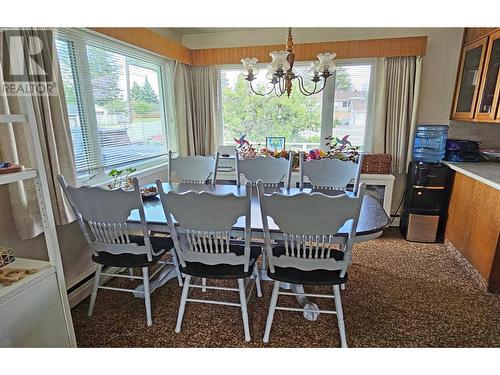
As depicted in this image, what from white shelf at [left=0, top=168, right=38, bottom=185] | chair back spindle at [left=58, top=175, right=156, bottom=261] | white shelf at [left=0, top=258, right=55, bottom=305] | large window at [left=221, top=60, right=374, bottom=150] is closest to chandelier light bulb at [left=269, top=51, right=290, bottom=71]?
chair back spindle at [left=58, top=175, right=156, bottom=261]

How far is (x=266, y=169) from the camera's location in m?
2.42

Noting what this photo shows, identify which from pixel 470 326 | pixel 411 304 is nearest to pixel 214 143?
pixel 411 304

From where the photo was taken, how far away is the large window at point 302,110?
334cm

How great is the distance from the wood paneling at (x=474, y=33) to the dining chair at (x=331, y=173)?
5.76 feet

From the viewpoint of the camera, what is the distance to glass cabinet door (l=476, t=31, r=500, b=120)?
2387 mm

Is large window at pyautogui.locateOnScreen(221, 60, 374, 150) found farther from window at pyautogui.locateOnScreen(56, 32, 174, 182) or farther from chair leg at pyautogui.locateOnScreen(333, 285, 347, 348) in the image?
chair leg at pyautogui.locateOnScreen(333, 285, 347, 348)

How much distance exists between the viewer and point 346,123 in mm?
3434

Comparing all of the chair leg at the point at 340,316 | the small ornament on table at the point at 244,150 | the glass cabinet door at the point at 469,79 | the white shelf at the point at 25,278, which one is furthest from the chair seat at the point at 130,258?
the glass cabinet door at the point at 469,79

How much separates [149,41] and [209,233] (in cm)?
223

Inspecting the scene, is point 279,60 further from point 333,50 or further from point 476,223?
point 476,223

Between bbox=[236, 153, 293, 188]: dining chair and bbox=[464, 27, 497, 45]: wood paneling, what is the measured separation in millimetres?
2199

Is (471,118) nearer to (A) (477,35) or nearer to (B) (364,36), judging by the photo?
(A) (477,35)

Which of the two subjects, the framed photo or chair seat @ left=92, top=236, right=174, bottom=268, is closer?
chair seat @ left=92, top=236, right=174, bottom=268
